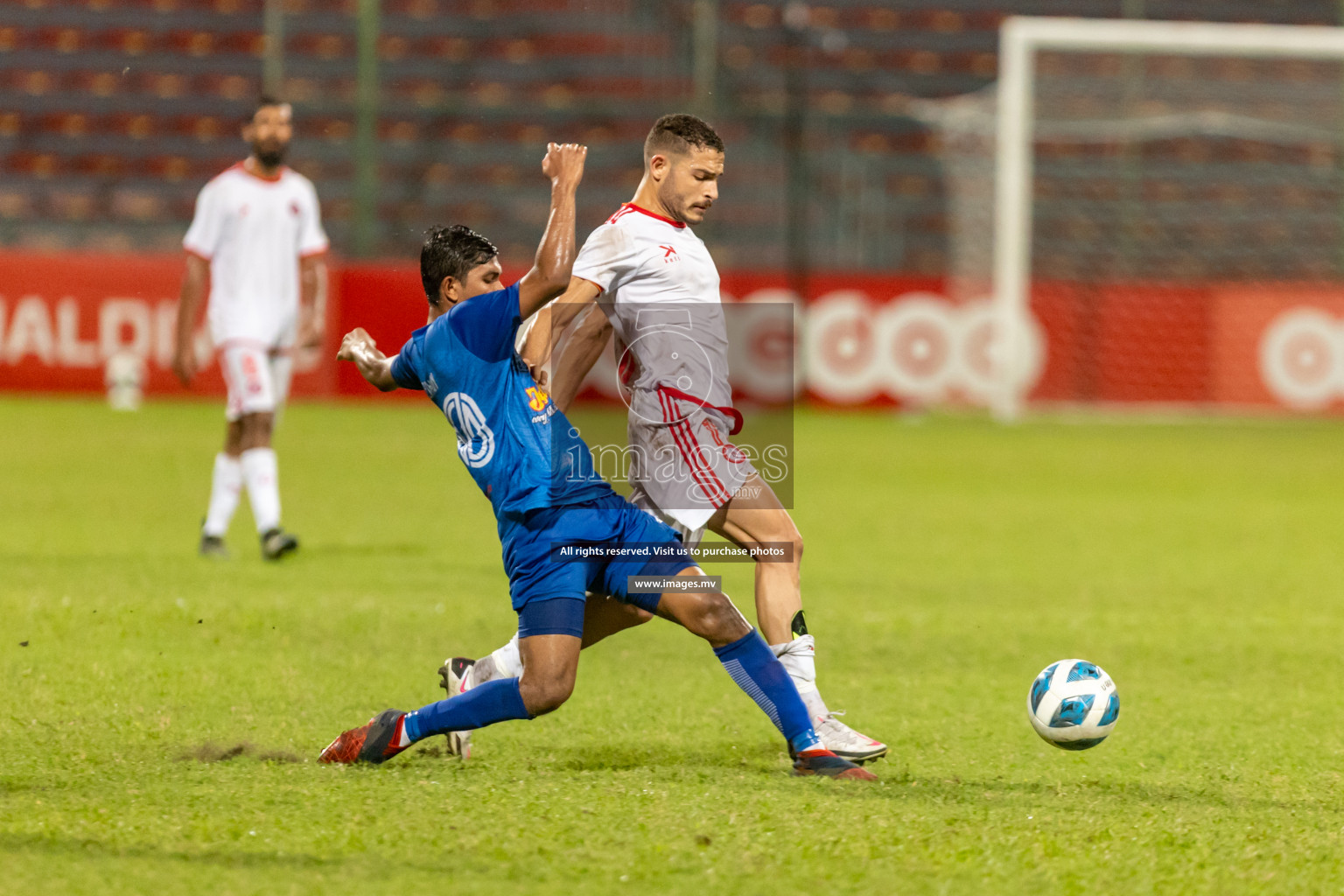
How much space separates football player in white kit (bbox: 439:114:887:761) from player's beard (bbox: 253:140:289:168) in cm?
426

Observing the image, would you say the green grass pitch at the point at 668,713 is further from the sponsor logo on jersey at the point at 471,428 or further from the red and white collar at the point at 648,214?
the red and white collar at the point at 648,214

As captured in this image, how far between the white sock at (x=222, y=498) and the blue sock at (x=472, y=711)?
437cm

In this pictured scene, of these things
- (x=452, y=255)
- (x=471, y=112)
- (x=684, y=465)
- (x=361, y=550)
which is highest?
(x=471, y=112)

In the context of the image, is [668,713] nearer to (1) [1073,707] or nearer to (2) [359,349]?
(1) [1073,707]

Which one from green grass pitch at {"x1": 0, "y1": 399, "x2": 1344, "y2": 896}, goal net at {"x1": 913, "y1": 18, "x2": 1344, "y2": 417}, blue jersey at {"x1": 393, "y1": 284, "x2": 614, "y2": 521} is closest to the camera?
green grass pitch at {"x1": 0, "y1": 399, "x2": 1344, "y2": 896}

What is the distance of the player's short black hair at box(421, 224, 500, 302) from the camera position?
4.59 metres

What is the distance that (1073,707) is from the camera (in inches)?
193

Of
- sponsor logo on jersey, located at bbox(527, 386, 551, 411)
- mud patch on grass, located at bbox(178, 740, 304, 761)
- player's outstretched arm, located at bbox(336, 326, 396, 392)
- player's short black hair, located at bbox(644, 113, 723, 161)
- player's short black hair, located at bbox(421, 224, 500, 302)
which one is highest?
player's short black hair, located at bbox(644, 113, 723, 161)

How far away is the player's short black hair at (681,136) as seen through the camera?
16.1ft

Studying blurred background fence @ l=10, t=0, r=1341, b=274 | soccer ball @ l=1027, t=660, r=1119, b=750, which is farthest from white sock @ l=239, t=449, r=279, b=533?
blurred background fence @ l=10, t=0, r=1341, b=274

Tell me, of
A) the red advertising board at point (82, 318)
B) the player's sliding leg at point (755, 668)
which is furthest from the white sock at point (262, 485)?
the red advertising board at point (82, 318)

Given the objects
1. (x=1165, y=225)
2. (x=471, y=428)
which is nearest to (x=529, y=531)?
(x=471, y=428)

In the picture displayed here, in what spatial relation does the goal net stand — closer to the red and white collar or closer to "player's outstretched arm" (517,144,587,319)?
the red and white collar

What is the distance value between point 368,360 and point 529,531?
640 millimetres
